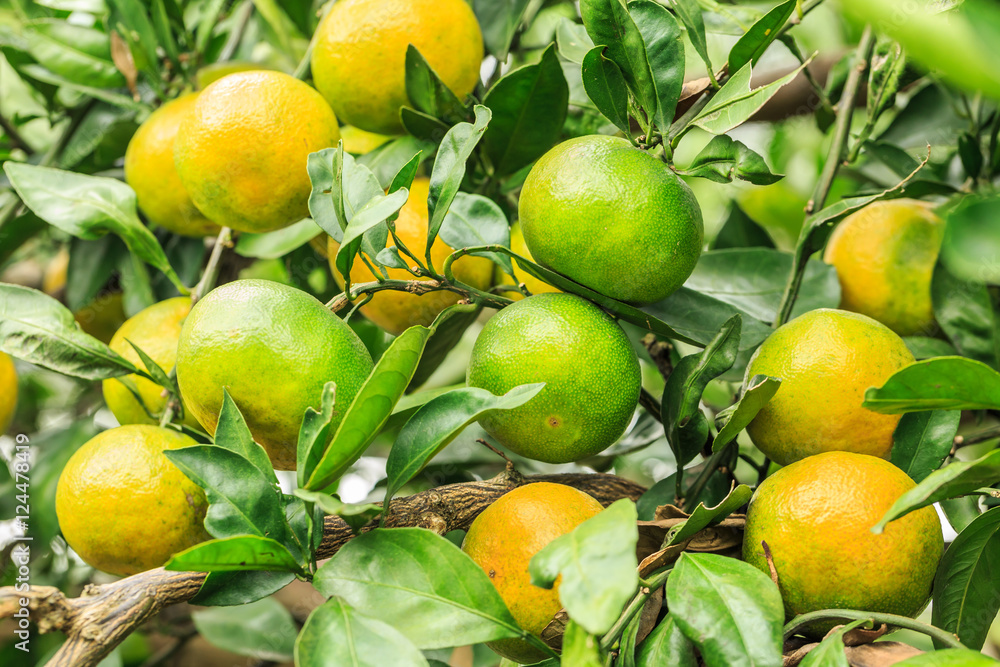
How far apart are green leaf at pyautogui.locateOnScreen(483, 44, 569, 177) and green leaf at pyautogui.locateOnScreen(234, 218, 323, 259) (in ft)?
0.97

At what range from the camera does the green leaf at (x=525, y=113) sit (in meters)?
0.89

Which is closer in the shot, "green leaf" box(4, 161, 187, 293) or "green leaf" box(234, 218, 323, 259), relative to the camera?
"green leaf" box(4, 161, 187, 293)

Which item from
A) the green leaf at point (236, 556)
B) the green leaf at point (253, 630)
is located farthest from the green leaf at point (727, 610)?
the green leaf at point (253, 630)

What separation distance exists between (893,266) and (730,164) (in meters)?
0.54

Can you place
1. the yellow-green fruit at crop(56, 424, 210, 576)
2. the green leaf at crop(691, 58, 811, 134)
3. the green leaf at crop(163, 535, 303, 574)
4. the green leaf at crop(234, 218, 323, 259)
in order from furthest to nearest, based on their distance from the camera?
the green leaf at crop(234, 218, 323, 259) < the yellow-green fruit at crop(56, 424, 210, 576) < the green leaf at crop(691, 58, 811, 134) < the green leaf at crop(163, 535, 303, 574)

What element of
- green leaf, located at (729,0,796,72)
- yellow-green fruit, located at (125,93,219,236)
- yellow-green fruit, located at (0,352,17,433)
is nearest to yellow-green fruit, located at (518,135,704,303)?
green leaf, located at (729,0,796,72)

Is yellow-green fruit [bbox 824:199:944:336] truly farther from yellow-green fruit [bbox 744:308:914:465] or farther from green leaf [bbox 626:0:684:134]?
green leaf [bbox 626:0:684:134]

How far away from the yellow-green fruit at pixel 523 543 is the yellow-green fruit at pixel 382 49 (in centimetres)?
55

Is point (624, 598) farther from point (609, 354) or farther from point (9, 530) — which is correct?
point (9, 530)

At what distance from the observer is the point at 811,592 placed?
2.17ft

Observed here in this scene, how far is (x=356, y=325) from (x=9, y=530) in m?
0.78

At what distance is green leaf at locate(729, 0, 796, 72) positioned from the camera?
698 millimetres

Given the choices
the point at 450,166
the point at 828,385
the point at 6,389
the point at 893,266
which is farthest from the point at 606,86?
the point at 6,389

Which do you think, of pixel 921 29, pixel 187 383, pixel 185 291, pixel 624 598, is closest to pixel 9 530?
pixel 185 291
